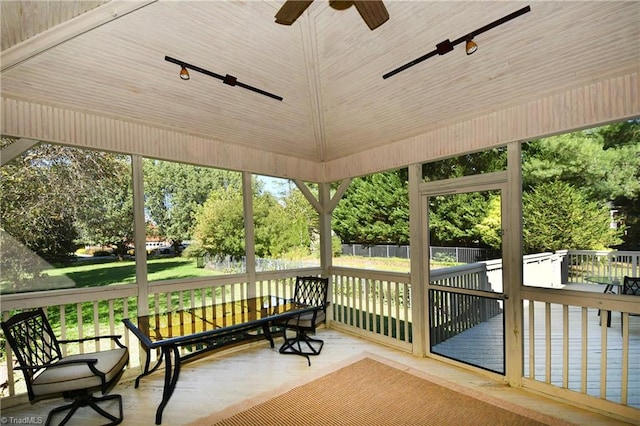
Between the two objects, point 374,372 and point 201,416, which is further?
point 374,372

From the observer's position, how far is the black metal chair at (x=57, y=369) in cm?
210

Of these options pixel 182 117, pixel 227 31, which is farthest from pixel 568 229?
pixel 182 117

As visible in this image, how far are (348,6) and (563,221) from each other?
2.89 m

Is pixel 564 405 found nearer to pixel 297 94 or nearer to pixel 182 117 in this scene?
pixel 297 94

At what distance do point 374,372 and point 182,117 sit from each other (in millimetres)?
3700

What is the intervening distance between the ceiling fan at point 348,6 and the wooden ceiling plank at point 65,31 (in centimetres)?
122

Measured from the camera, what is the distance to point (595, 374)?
2.77 metres

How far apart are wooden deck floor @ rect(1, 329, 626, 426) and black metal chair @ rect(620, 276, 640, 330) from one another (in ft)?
3.50

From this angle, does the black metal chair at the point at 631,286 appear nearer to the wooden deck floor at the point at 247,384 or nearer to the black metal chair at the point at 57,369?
the wooden deck floor at the point at 247,384

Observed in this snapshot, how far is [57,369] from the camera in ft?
7.37

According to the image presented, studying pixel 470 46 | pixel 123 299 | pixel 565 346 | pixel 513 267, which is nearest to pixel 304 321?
pixel 123 299

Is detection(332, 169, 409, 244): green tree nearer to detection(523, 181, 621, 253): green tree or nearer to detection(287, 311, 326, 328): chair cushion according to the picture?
detection(287, 311, 326, 328): chair cushion

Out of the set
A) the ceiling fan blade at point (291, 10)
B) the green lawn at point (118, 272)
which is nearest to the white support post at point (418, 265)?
the ceiling fan blade at point (291, 10)

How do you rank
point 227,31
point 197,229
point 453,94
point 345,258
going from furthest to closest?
point 345,258
point 197,229
point 453,94
point 227,31
